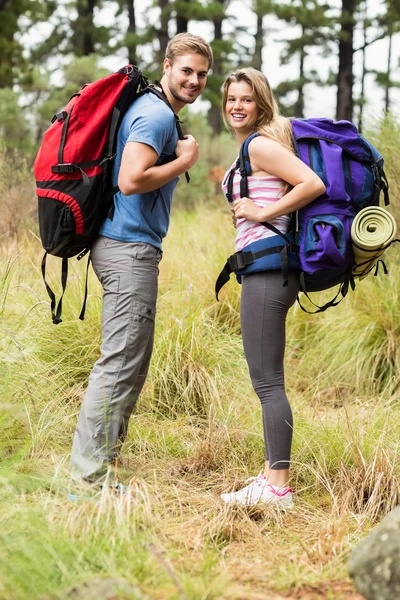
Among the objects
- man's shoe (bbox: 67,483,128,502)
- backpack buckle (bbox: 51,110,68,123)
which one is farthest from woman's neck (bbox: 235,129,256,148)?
man's shoe (bbox: 67,483,128,502)

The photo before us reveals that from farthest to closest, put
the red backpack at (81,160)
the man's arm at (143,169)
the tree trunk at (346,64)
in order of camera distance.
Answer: the tree trunk at (346,64)
the red backpack at (81,160)
the man's arm at (143,169)

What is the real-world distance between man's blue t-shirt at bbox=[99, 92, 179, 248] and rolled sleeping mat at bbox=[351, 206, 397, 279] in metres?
0.85

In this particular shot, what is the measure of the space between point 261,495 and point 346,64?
1395cm

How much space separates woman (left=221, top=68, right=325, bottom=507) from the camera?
3184 mm

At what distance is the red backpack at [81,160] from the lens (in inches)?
123

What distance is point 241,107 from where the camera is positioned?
10.9 feet

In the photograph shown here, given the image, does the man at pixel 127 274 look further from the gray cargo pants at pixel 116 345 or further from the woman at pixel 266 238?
the woman at pixel 266 238

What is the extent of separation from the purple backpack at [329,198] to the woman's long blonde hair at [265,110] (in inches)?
1.8

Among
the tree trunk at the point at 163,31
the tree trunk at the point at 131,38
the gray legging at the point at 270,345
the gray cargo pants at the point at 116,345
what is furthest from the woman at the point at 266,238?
the tree trunk at the point at 131,38

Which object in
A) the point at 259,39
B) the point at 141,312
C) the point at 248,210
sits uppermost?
the point at 259,39

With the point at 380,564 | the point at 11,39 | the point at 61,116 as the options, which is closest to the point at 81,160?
the point at 61,116

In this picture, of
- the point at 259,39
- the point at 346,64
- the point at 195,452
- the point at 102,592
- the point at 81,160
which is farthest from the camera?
the point at 259,39

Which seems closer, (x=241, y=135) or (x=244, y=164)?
(x=244, y=164)

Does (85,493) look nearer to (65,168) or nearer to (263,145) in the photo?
A: (65,168)
